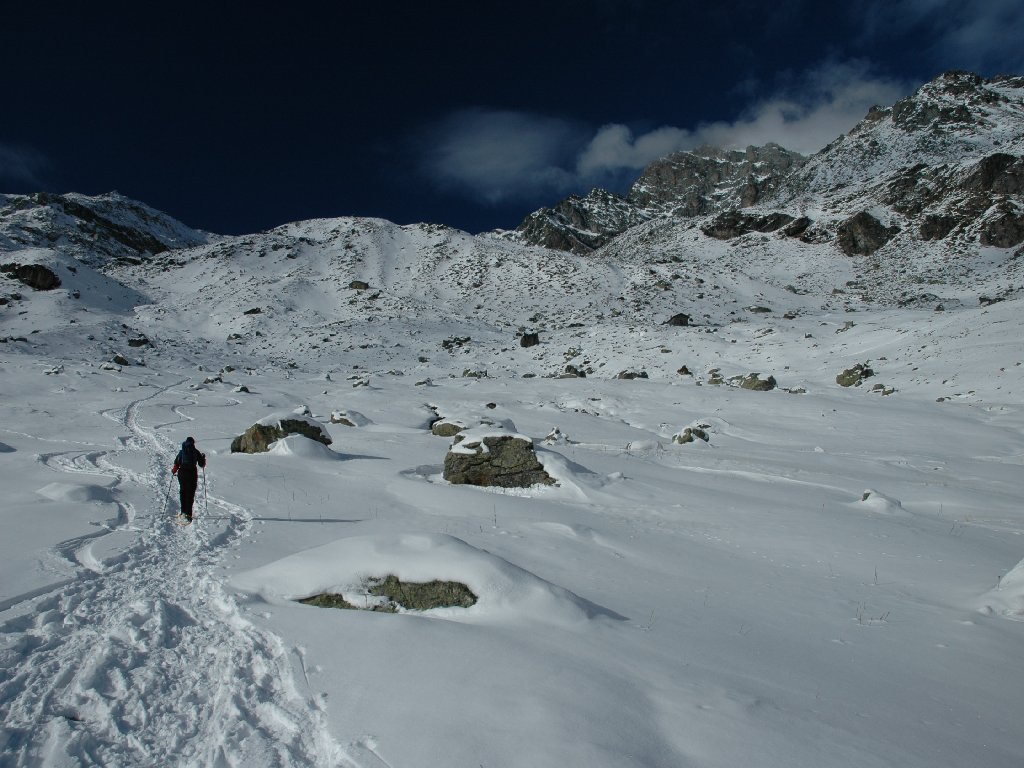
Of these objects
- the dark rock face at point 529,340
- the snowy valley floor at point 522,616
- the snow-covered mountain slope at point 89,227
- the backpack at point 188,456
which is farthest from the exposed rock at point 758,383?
the snow-covered mountain slope at point 89,227

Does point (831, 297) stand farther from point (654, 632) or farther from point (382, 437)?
point (654, 632)

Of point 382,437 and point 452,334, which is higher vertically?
point 452,334

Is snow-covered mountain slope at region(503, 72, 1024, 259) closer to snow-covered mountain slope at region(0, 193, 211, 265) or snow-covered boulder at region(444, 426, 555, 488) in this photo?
snow-covered boulder at region(444, 426, 555, 488)

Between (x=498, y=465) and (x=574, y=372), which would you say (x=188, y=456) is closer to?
(x=498, y=465)

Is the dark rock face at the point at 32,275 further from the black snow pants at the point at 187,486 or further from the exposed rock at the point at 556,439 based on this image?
the exposed rock at the point at 556,439

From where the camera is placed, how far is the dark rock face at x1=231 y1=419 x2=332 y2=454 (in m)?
13.6

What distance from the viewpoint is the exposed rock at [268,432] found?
1365 centimetres

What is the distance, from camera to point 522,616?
4344 millimetres

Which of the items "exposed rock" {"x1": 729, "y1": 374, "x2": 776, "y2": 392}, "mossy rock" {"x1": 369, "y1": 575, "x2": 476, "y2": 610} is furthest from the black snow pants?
"exposed rock" {"x1": 729, "y1": 374, "x2": 776, "y2": 392}

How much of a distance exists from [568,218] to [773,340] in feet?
508

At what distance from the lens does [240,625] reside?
14.1ft

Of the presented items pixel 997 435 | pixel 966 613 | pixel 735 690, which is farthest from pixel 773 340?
pixel 735 690

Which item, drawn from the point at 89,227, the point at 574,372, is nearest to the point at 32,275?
the point at 574,372

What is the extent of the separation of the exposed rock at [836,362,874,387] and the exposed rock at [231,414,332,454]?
2395cm
